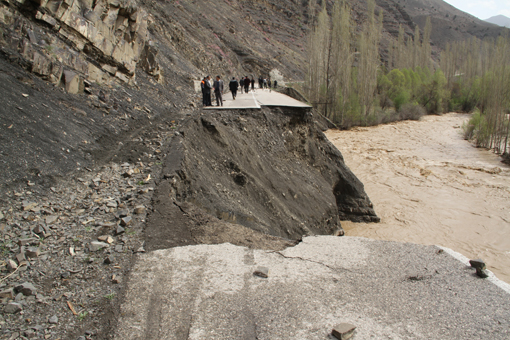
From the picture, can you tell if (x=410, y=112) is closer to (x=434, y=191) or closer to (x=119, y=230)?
(x=434, y=191)

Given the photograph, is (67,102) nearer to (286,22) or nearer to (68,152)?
(68,152)

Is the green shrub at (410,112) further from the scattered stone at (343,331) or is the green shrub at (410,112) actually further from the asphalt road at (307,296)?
the scattered stone at (343,331)

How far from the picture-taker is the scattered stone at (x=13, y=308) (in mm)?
3043

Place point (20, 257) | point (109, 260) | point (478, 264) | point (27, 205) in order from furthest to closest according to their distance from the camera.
Result: point (27, 205), point (478, 264), point (109, 260), point (20, 257)

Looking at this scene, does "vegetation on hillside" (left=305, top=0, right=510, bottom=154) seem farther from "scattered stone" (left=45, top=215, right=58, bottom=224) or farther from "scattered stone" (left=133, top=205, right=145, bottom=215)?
"scattered stone" (left=45, top=215, right=58, bottom=224)

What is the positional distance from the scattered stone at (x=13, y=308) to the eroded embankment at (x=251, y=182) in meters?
1.49

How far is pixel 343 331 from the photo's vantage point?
283cm

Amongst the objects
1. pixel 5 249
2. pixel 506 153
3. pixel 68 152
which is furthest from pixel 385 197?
pixel 5 249

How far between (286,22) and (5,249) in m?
68.6

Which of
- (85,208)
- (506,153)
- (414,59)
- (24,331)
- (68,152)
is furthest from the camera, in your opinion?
(414,59)

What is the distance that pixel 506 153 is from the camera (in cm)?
2086

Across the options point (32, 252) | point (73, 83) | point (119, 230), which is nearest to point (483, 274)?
point (119, 230)

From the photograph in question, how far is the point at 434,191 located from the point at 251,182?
12.1 m

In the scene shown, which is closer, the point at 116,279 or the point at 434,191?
the point at 116,279
